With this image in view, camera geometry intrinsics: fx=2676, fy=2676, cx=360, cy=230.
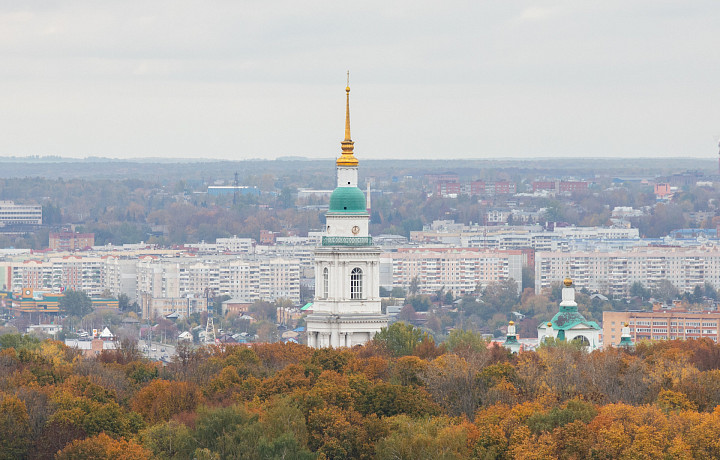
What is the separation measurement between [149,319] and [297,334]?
28.5 metres

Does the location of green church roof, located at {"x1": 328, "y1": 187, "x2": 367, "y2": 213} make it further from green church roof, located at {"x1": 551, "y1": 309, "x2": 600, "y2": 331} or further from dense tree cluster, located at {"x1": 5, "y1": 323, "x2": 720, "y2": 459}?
green church roof, located at {"x1": 551, "y1": 309, "x2": 600, "y2": 331}

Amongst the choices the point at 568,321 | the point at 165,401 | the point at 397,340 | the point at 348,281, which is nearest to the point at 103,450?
the point at 165,401

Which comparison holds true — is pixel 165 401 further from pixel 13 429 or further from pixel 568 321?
pixel 568 321

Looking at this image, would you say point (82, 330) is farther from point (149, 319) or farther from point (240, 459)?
point (240, 459)

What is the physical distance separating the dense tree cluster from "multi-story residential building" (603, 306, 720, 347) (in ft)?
204

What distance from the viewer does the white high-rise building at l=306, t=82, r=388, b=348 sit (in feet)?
254

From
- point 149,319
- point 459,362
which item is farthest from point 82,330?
point 459,362

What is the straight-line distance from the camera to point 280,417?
61.6 meters

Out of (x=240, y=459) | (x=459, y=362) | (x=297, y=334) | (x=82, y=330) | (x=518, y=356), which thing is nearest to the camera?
(x=240, y=459)

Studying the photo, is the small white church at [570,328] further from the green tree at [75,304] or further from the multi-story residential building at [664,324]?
the green tree at [75,304]

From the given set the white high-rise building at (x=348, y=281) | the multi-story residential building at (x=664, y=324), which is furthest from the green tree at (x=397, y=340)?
the multi-story residential building at (x=664, y=324)

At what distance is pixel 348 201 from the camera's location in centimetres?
7806

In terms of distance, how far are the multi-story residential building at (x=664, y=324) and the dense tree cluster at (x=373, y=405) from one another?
62164 millimetres

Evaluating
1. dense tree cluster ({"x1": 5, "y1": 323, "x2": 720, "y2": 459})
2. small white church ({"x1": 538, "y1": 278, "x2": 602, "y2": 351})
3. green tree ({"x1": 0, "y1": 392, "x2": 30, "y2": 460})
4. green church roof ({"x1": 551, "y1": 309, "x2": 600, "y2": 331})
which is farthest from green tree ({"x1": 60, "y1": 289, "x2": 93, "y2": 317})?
green tree ({"x1": 0, "y1": 392, "x2": 30, "y2": 460})
